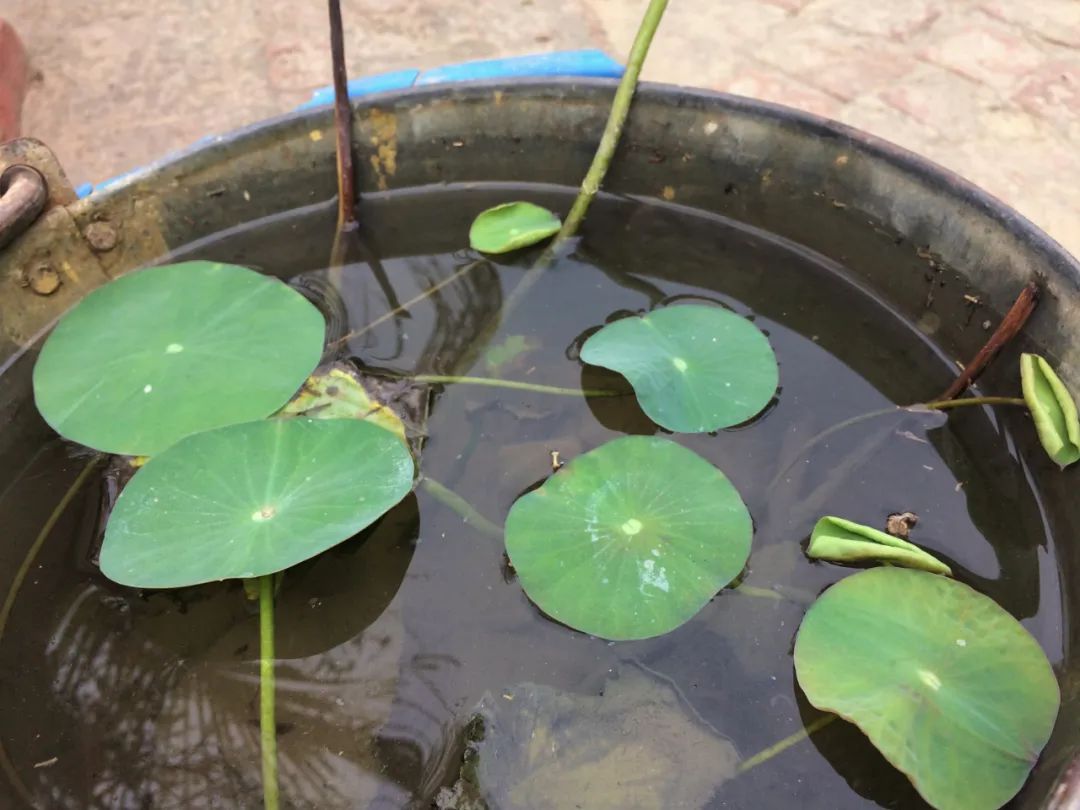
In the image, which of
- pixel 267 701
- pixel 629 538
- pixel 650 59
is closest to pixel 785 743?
pixel 629 538

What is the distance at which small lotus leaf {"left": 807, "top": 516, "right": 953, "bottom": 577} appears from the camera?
1.01 m

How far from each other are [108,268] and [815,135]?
109 cm

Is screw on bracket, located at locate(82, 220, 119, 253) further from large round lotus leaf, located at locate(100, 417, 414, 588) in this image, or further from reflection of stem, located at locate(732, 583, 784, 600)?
reflection of stem, located at locate(732, 583, 784, 600)

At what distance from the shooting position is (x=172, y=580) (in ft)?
3.13

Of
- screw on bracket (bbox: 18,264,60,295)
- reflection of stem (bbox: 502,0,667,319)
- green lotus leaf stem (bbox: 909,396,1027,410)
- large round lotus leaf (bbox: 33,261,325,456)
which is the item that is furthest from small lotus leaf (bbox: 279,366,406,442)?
green lotus leaf stem (bbox: 909,396,1027,410)

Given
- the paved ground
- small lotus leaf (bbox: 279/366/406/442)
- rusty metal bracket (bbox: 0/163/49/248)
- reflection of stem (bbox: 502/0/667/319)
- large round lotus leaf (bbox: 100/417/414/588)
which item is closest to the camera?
large round lotus leaf (bbox: 100/417/414/588)

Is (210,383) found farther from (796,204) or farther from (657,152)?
(796,204)

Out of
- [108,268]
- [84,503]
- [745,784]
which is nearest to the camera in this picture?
[745,784]

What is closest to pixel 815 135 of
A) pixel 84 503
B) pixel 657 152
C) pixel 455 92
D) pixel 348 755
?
pixel 657 152

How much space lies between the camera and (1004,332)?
1.08 metres

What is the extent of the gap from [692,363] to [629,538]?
12.2 inches

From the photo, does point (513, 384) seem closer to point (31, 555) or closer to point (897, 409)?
point (897, 409)

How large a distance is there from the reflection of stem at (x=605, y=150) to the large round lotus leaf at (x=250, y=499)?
16.6 inches

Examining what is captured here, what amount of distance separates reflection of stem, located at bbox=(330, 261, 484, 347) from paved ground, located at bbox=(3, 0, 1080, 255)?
0.98 metres
